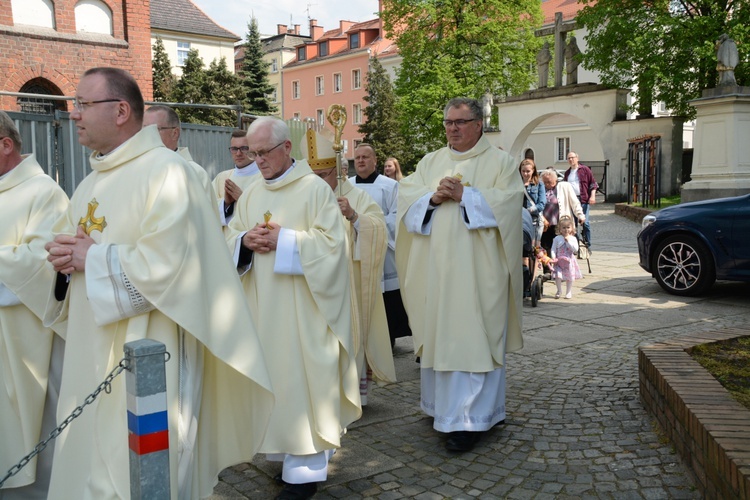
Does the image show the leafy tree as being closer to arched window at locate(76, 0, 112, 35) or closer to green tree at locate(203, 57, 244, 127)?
green tree at locate(203, 57, 244, 127)

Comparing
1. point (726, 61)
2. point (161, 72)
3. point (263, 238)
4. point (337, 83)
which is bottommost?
point (263, 238)

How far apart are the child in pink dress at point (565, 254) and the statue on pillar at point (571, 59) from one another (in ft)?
61.2

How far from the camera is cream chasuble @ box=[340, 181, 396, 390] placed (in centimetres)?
542

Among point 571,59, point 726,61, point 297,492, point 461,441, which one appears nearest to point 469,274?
point 461,441

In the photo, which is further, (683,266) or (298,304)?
(683,266)

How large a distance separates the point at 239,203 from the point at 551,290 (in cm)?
725

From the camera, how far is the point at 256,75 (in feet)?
155

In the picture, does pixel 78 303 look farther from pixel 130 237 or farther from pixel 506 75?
pixel 506 75

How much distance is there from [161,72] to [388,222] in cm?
3632

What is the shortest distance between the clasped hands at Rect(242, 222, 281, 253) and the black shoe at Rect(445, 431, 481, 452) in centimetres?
171

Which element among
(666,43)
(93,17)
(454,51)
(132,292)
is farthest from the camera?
(454,51)

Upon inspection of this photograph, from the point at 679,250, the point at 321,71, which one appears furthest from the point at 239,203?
the point at 321,71

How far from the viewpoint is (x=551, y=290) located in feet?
36.0

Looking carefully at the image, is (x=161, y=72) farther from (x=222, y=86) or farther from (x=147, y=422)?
(x=147, y=422)
